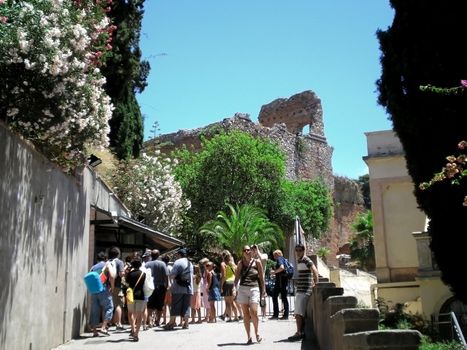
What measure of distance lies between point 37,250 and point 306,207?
1152 inches

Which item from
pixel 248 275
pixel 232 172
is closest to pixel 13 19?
pixel 248 275

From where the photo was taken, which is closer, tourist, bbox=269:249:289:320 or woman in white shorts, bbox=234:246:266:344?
woman in white shorts, bbox=234:246:266:344

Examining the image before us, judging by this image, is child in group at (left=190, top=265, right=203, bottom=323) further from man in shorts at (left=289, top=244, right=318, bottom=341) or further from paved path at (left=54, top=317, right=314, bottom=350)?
man in shorts at (left=289, top=244, right=318, bottom=341)

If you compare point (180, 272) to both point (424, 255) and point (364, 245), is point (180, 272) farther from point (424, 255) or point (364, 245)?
point (364, 245)

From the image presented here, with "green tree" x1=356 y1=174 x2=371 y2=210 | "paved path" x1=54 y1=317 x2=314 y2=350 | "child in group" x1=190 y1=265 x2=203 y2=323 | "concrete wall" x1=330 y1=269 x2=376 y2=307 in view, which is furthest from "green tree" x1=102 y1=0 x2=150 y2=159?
"green tree" x1=356 y1=174 x2=371 y2=210

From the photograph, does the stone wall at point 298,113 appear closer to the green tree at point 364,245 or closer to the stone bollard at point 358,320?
the green tree at point 364,245

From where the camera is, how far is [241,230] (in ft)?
90.5

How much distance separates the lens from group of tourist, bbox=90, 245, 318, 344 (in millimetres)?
10094

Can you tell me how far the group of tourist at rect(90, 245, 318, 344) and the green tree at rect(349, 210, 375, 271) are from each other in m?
25.3

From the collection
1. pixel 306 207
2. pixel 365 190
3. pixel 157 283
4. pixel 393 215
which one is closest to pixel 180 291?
pixel 157 283

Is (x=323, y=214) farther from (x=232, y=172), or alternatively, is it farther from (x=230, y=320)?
(x=230, y=320)

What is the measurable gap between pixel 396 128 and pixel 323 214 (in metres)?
25.5

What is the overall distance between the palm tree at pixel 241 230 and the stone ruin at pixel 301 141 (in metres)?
10.1

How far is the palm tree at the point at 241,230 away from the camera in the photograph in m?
27.7
